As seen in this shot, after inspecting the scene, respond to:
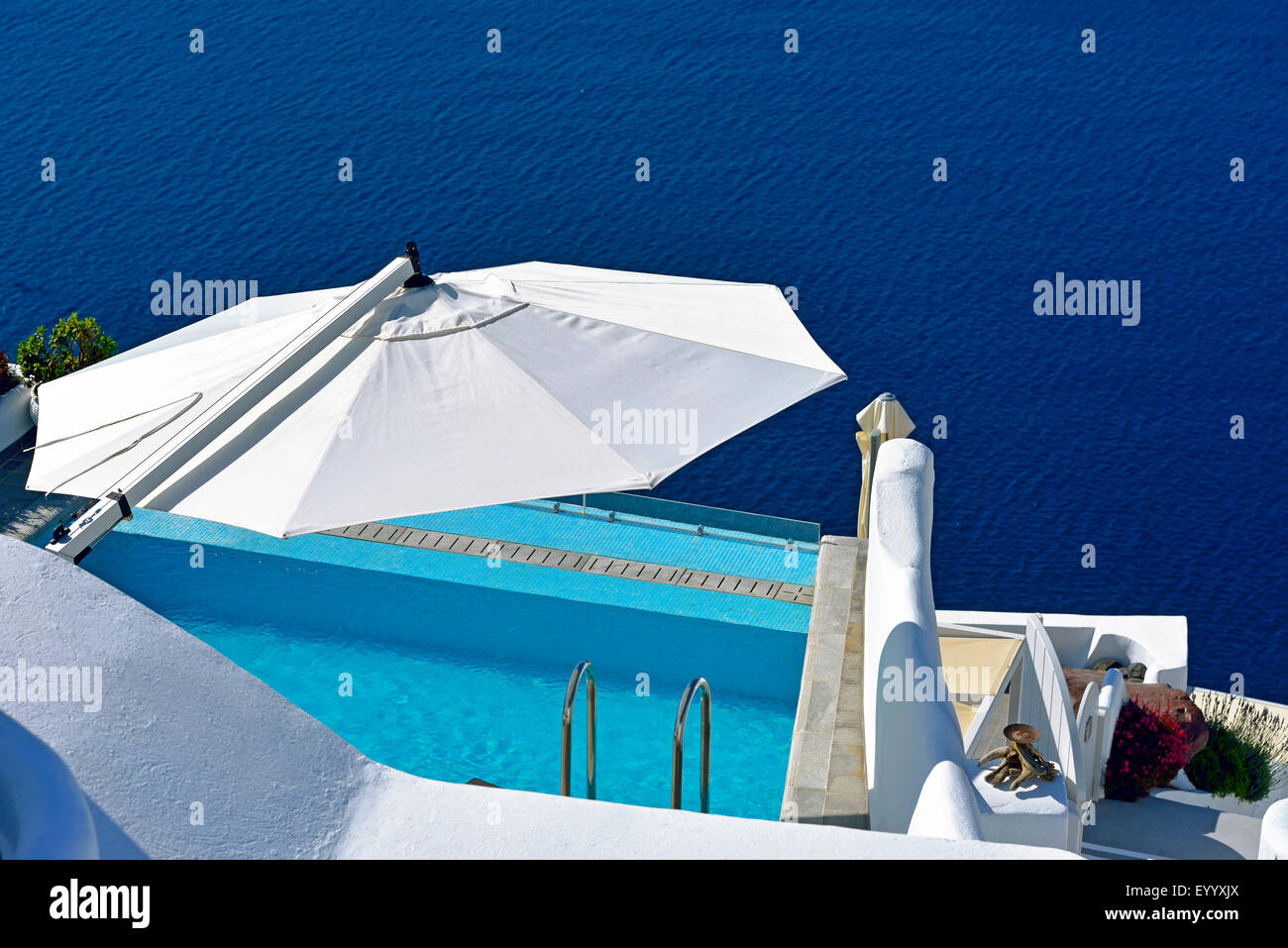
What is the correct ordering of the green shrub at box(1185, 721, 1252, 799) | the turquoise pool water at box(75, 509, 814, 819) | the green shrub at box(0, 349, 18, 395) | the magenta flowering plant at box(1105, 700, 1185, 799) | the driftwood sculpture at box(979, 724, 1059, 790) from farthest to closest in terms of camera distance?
the green shrub at box(0, 349, 18, 395) < the green shrub at box(1185, 721, 1252, 799) < the magenta flowering plant at box(1105, 700, 1185, 799) < the turquoise pool water at box(75, 509, 814, 819) < the driftwood sculpture at box(979, 724, 1059, 790)

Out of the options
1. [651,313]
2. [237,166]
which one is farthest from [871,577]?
[237,166]

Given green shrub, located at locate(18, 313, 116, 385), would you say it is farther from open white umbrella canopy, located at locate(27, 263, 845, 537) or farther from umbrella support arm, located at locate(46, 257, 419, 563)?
umbrella support arm, located at locate(46, 257, 419, 563)

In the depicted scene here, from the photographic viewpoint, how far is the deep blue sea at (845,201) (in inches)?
679

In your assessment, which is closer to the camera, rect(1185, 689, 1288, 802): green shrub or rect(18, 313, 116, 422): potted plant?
rect(1185, 689, 1288, 802): green shrub

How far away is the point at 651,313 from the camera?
305 inches

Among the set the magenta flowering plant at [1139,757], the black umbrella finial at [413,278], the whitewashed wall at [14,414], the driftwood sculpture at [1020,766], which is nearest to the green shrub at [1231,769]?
the magenta flowering plant at [1139,757]

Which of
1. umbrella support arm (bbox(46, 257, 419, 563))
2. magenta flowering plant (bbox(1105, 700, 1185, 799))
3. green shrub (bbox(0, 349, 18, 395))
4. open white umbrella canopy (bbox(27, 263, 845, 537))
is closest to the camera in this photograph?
umbrella support arm (bbox(46, 257, 419, 563))

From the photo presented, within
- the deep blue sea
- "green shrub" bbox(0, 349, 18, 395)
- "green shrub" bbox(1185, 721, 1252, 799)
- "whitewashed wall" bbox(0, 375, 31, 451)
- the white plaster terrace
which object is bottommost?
"green shrub" bbox(1185, 721, 1252, 799)

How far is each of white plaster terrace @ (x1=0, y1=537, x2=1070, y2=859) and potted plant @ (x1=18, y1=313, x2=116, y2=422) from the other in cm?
932

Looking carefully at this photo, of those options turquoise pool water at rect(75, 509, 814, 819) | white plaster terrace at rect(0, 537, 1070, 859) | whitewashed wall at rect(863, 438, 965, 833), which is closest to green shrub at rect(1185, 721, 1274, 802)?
turquoise pool water at rect(75, 509, 814, 819)

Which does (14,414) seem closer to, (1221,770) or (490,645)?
(490,645)

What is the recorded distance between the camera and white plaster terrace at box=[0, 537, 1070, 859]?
10.2 feet
